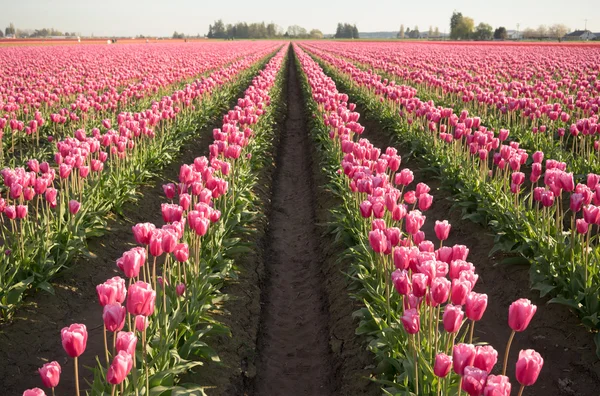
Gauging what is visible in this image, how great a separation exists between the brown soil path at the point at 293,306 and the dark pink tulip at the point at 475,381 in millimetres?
2743

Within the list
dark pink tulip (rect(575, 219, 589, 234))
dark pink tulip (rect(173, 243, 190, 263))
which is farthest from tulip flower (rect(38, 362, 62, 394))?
dark pink tulip (rect(575, 219, 589, 234))

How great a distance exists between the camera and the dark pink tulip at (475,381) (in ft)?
8.00

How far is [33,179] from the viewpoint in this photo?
5.70 metres

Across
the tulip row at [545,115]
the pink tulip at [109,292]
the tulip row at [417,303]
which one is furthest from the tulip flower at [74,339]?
the tulip row at [545,115]

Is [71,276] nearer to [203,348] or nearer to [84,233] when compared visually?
[84,233]

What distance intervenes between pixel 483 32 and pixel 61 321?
128 m

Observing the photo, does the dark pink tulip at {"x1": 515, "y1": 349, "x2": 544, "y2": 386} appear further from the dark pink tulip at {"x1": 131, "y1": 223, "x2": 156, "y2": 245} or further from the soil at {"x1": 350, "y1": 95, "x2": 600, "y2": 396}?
the dark pink tulip at {"x1": 131, "y1": 223, "x2": 156, "y2": 245}

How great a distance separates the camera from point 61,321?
5.70m

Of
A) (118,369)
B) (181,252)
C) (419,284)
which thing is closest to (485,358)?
(419,284)

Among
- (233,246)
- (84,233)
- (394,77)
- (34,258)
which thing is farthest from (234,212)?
(394,77)

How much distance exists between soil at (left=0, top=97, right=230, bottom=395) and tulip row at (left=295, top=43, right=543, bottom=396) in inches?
94.4

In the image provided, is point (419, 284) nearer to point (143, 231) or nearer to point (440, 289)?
point (440, 289)

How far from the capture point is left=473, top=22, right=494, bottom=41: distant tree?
4701 inches

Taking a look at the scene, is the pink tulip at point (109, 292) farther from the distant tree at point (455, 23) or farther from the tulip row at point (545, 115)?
the distant tree at point (455, 23)
